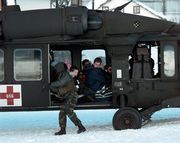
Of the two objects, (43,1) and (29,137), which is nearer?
(29,137)

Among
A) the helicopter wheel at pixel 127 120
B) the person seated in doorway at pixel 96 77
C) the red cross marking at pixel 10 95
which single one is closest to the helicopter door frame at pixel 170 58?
the helicopter wheel at pixel 127 120

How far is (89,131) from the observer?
418 inches

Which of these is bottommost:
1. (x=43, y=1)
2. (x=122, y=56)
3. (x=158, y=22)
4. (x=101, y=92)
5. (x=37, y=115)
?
(x=37, y=115)

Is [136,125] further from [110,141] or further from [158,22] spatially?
[158,22]

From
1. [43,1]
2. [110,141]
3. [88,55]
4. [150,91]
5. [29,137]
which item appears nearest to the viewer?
[110,141]

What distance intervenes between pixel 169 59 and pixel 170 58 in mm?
30

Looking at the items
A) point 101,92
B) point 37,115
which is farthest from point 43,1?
point 101,92

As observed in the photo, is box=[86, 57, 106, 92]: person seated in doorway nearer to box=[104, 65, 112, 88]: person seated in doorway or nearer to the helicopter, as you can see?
box=[104, 65, 112, 88]: person seated in doorway

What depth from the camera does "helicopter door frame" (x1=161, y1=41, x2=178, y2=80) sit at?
10.7 metres

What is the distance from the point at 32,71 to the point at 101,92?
5.19 feet

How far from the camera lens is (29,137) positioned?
10.1 meters

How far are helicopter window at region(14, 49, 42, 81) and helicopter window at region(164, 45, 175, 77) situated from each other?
2649 millimetres

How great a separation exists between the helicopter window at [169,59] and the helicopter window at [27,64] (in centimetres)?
265

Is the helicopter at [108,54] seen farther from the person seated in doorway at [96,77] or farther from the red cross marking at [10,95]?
the person seated in doorway at [96,77]
